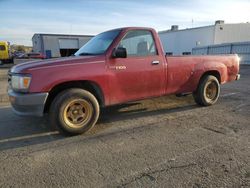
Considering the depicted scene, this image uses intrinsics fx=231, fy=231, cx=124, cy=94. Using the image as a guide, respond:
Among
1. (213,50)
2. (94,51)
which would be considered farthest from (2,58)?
(94,51)

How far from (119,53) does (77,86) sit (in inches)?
39.6

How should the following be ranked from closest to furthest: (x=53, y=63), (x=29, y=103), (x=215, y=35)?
(x=29, y=103) < (x=53, y=63) < (x=215, y=35)

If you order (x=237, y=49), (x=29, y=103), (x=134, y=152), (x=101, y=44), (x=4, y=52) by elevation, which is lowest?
(x=134, y=152)

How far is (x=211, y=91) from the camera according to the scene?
6.32 metres

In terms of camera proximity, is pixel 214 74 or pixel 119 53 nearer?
pixel 119 53

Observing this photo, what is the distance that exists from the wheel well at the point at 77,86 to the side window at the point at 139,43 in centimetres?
98

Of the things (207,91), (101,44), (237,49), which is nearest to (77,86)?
(101,44)

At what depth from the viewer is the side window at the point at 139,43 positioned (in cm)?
473

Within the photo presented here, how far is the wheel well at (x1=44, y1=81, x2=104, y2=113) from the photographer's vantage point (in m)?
4.16

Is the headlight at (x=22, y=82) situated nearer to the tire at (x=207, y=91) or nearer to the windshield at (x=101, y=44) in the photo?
the windshield at (x=101, y=44)

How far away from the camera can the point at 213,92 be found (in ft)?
20.7

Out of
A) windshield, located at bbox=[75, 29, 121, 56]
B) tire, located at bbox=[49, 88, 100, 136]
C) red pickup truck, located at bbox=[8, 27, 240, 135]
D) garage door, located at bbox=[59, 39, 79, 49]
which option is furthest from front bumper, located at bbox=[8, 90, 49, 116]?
garage door, located at bbox=[59, 39, 79, 49]

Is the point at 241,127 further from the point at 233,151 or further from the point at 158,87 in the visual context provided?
the point at 158,87

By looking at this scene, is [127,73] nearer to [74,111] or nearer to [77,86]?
[77,86]
